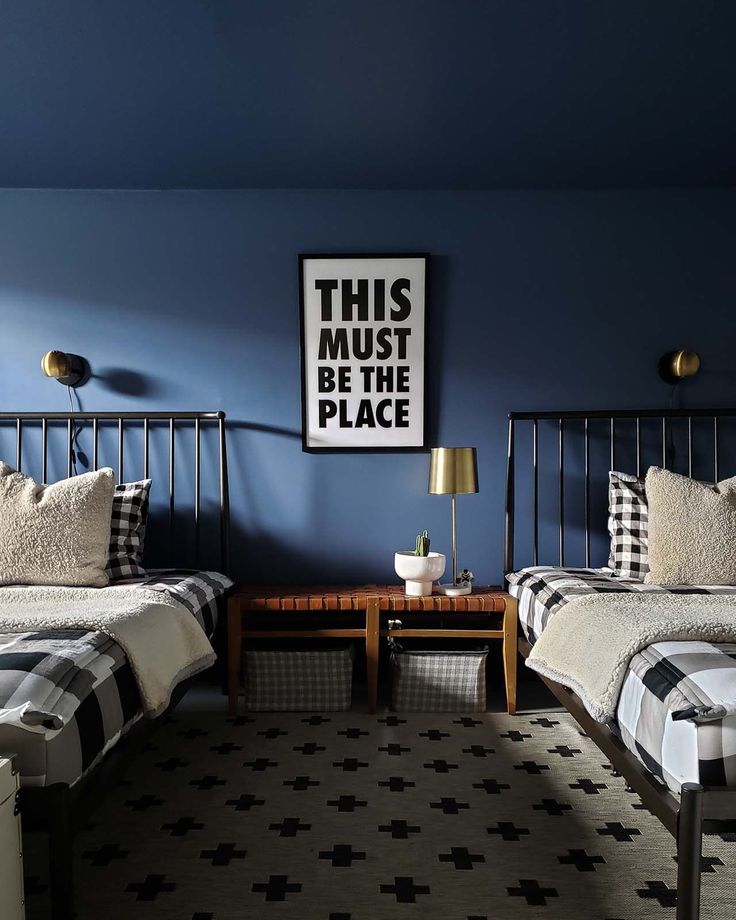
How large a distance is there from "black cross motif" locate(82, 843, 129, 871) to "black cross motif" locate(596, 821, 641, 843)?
4.22 feet

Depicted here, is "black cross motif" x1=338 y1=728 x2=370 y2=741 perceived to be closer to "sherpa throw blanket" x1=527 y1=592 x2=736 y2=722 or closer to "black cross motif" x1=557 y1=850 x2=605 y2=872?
"sherpa throw blanket" x1=527 y1=592 x2=736 y2=722

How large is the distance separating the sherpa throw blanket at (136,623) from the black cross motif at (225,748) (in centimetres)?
36

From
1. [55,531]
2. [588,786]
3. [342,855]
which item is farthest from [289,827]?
[55,531]

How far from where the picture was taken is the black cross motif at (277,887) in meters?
1.78

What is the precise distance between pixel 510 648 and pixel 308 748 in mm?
922

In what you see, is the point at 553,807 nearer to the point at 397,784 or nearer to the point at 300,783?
the point at 397,784

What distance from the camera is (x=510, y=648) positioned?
3090mm

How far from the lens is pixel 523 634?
314 centimetres

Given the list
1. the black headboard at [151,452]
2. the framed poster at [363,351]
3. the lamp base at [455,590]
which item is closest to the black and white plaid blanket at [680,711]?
the lamp base at [455,590]

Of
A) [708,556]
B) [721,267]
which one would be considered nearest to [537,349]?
[721,267]

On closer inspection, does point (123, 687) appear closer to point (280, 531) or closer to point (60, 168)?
point (280, 531)

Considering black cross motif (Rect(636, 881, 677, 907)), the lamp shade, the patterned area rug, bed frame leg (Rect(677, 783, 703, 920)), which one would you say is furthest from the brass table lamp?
bed frame leg (Rect(677, 783, 703, 920))

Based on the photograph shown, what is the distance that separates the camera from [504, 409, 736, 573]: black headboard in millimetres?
3455

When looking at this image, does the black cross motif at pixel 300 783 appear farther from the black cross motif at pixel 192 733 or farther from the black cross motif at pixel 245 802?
the black cross motif at pixel 192 733
